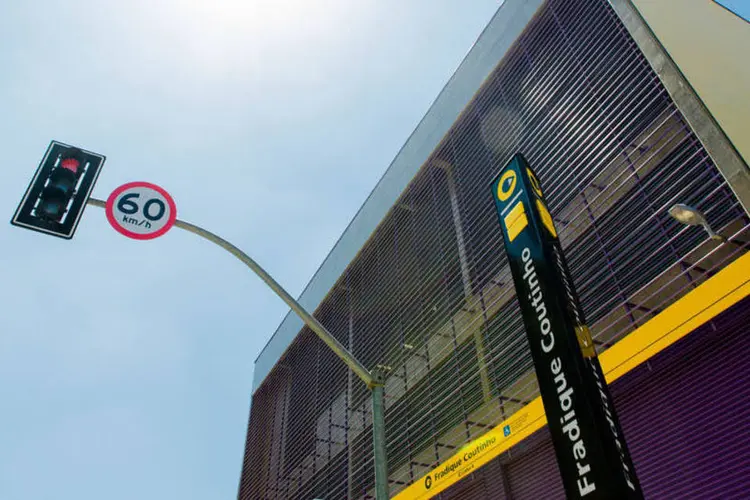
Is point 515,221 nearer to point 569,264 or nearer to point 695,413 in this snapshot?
point 695,413

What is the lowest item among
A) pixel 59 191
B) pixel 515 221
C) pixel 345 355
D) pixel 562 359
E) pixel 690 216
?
pixel 562 359

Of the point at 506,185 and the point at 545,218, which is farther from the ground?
the point at 506,185

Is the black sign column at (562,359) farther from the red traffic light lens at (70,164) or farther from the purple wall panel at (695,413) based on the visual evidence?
the red traffic light lens at (70,164)

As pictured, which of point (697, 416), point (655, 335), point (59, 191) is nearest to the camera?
point (59, 191)

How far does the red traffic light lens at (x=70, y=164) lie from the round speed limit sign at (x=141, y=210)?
0.54 meters

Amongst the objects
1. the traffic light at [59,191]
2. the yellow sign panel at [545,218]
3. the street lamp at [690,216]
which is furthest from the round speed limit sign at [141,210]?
the street lamp at [690,216]

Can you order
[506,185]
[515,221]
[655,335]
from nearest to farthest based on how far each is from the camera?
[515,221]
[506,185]
[655,335]

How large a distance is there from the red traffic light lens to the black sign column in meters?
4.57

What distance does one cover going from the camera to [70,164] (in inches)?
236

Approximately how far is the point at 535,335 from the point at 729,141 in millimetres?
5309

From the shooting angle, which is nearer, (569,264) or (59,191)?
(59,191)

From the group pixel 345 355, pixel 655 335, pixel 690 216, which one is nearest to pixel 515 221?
pixel 345 355

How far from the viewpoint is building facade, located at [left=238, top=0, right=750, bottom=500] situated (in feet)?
26.2

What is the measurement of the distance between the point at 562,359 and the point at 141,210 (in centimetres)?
482
